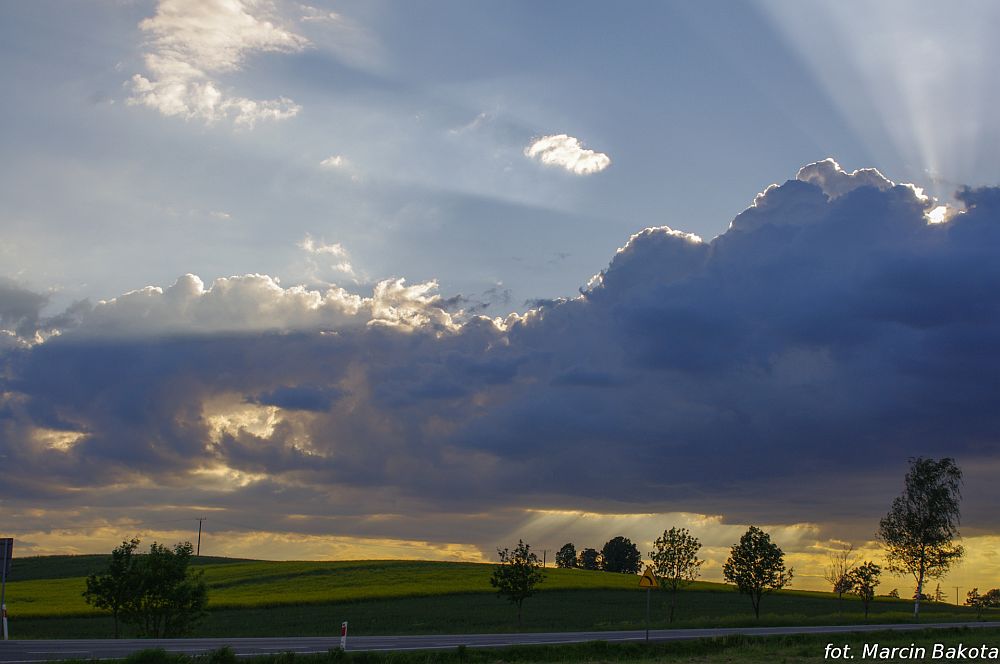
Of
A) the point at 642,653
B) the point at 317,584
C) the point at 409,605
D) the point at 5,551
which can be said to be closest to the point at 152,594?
the point at 5,551

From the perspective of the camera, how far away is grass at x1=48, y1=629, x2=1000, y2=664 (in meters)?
31.2

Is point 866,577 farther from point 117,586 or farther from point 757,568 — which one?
point 117,586

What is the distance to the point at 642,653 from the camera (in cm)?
3897

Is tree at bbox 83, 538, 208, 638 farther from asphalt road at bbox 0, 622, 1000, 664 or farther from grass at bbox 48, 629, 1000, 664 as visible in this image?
grass at bbox 48, 629, 1000, 664

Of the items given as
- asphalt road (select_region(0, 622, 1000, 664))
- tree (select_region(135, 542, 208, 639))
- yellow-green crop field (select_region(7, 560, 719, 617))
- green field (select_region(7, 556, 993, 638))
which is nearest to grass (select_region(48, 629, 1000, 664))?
asphalt road (select_region(0, 622, 1000, 664))

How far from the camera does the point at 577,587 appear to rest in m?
114

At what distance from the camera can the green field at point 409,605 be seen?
65.8 meters

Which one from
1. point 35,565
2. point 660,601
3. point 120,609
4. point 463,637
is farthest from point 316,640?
point 35,565

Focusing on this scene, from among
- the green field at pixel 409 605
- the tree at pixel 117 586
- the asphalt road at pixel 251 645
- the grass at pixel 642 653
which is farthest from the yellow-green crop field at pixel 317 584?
the grass at pixel 642 653

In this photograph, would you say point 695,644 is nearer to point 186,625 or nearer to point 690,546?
point 186,625

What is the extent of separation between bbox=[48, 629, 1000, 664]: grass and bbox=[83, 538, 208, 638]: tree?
75.6 ft

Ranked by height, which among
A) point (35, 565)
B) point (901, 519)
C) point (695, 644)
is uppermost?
point (901, 519)

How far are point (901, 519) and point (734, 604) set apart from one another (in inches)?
943

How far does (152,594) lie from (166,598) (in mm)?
831
